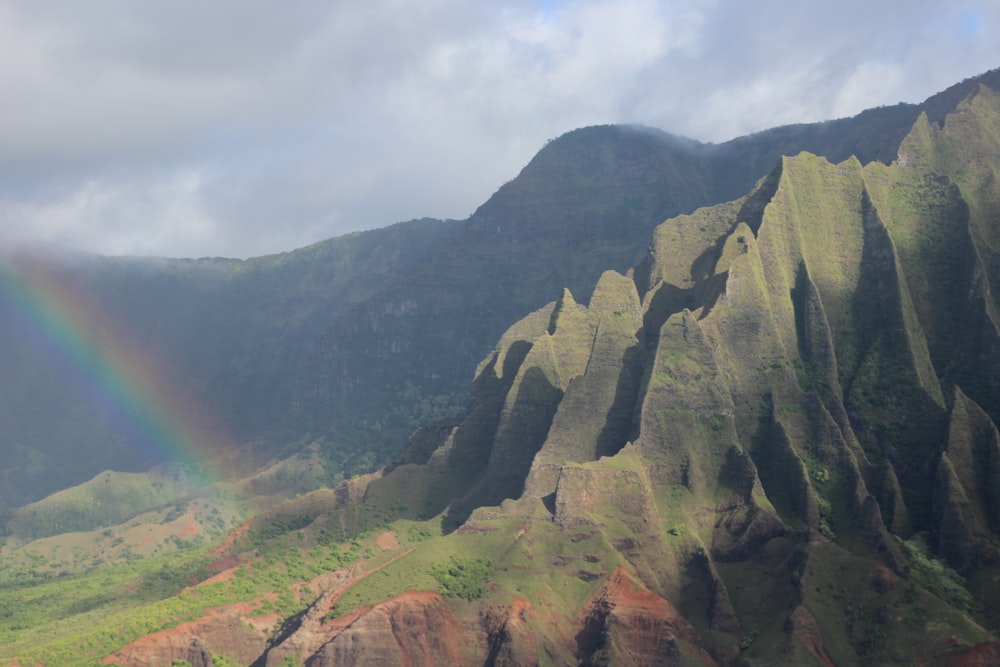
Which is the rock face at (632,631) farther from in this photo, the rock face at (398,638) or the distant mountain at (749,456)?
the rock face at (398,638)

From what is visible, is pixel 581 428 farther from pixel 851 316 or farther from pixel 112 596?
pixel 112 596

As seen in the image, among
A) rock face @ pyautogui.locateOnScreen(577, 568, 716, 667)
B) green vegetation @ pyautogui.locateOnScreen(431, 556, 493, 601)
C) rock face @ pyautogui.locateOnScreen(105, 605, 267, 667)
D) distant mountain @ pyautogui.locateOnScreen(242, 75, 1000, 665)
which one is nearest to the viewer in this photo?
rock face @ pyautogui.locateOnScreen(577, 568, 716, 667)

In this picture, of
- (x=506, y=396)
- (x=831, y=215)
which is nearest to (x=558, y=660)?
(x=506, y=396)

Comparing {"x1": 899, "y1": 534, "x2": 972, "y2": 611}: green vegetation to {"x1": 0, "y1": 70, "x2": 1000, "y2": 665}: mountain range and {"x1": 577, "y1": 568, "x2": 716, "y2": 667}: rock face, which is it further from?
{"x1": 577, "y1": 568, "x2": 716, "y2": 667}: rock face

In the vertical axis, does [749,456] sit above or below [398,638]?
above

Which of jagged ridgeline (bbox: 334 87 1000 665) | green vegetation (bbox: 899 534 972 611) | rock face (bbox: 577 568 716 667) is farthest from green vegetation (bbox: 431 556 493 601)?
green vegetation (bbox: 899 534 972 611)

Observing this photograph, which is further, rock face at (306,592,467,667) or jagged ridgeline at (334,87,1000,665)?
jagged ridgeline at (334,87,1000,665)

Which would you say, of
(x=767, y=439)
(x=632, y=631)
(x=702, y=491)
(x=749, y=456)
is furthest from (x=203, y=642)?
(x=767, y=439)

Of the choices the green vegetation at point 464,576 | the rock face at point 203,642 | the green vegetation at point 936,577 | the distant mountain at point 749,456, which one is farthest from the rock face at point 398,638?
the green vegetation at point 936,577

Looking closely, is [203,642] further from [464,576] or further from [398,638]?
[464,576]
